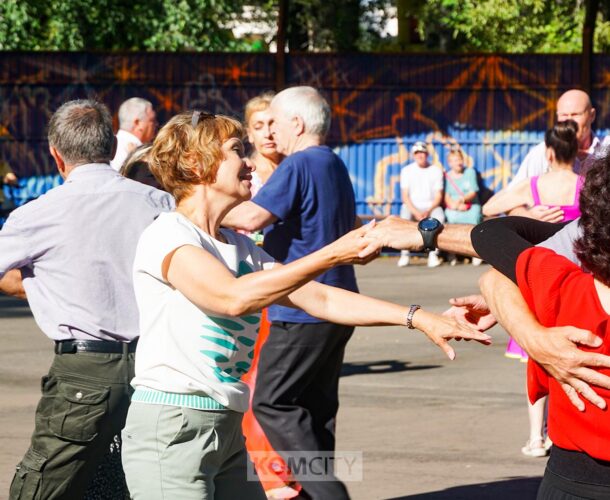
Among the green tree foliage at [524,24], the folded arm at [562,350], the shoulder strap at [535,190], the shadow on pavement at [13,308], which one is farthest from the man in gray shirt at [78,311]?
the green tree foliage at [524,24]

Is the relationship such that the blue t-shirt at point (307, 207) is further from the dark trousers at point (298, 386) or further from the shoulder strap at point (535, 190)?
the shoulder strap at point (535, 190)

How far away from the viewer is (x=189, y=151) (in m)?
3.85

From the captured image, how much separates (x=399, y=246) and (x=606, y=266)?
702mm

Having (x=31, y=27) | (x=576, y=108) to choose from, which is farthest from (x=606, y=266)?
(x=31, y=27)

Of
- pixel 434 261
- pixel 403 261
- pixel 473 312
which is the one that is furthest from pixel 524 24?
pixel 473 312

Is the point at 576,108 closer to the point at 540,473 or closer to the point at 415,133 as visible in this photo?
the point at 540,473

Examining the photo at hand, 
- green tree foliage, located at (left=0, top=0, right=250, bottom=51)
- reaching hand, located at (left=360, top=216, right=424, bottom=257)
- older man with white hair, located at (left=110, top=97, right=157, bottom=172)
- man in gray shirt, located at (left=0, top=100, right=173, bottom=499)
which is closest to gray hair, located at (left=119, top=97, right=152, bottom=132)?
older man with white hair, located at (left=110, top=97, right=157, bottom=172)

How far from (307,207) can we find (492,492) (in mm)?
1799

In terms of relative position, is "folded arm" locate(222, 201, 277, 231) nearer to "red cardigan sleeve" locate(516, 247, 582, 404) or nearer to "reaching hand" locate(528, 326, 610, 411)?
"red cardigan sleeve" locate(516, 247, 582, 404)

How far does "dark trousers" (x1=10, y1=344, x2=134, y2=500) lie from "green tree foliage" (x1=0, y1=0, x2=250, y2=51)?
21.0 meters

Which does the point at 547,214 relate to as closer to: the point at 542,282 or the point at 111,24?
the point at 542,282

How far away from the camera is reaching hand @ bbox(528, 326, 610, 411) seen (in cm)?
298

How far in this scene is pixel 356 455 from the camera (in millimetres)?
7215

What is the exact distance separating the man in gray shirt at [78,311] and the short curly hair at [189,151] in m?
0.86
